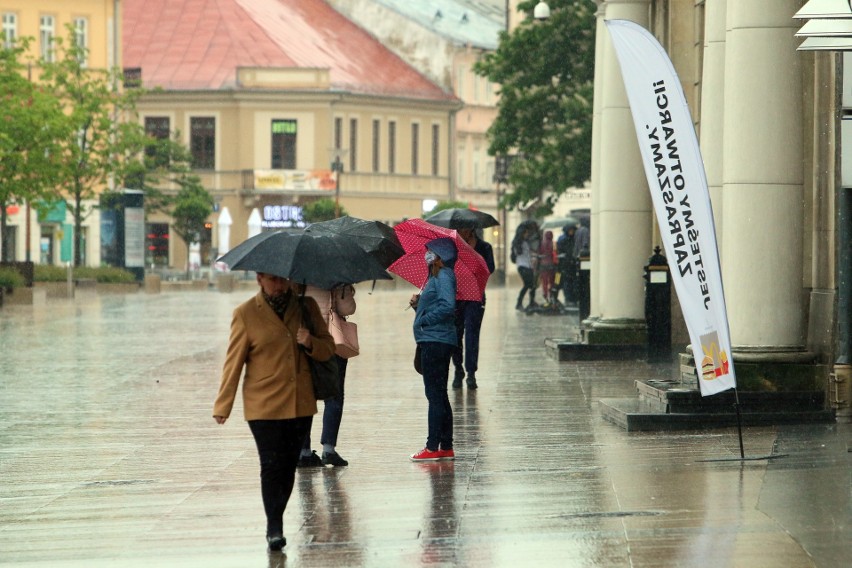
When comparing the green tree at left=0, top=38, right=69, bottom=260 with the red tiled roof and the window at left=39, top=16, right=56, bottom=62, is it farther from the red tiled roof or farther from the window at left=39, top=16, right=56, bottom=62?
the red tiled roof

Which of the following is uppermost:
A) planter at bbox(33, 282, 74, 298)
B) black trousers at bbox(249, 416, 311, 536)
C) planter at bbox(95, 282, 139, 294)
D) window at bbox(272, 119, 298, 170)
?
window at bbox(272, 119, 298, 170)

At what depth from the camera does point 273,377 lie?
388 inches

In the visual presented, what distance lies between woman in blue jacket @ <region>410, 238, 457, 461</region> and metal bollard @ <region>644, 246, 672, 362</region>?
347 inches

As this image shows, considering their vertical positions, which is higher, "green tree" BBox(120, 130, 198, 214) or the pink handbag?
"green tree" BBox(120, 130, 198, 214)

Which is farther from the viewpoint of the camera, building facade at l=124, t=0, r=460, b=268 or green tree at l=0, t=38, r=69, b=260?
building facade at l=124, t=0, r=460, b=268

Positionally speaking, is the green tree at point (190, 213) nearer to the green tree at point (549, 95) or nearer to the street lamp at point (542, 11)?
the green tree at point (549, 95)

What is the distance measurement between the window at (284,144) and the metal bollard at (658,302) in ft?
241

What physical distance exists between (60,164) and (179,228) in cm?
2849

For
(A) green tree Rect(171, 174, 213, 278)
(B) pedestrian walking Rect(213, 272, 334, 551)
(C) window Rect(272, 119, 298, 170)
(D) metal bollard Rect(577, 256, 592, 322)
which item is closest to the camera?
(B) pedestrian walking Rect(213, 272, 334, 551)

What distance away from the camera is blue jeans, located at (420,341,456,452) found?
13117 mm

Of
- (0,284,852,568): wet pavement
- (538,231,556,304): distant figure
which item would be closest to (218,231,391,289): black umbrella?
(0,284,852,568): wet pavement

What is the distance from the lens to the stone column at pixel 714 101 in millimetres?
16453

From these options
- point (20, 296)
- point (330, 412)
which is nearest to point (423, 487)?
point (330, 412)

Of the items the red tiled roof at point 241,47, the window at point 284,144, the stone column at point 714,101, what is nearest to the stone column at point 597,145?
the stone column at point 714,101
